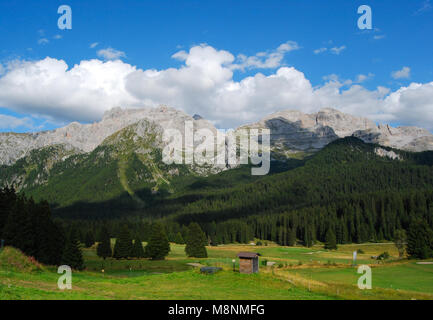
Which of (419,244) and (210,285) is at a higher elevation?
(210,285)

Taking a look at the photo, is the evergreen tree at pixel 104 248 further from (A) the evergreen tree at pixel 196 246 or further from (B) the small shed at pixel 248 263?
(B) the small shed at pixel 248 263

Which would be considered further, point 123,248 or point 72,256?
point 123,248

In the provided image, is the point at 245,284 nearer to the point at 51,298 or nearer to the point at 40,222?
the point at 51,298

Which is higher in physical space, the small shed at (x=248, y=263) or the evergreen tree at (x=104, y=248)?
the small shed at (x=248, y=263)

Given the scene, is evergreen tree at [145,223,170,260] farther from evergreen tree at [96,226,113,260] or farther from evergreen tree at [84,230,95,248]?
evergreen tree at [84,230,95,248]

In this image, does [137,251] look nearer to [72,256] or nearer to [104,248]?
[104,248]

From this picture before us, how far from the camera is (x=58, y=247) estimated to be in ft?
227

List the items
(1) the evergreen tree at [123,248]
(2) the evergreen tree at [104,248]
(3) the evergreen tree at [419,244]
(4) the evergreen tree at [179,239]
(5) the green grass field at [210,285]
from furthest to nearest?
1. (4) the evergreen tree at [179,239]
2. (2) the evergreen tree at [104,248]
3. (1) the evergreen tree at [123,248]
4. (3) the evergreen tree at [419,244]
5. (5) the green grass field at [210,285]

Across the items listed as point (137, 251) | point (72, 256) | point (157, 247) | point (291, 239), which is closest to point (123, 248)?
point (137, 251)

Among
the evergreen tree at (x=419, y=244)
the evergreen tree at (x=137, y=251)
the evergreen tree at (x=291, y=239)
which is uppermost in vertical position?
the evergreen tree at (x=419, y=244)

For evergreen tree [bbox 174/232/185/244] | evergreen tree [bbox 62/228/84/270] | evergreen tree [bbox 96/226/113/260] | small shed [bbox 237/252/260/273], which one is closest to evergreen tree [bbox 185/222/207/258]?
evergreen tree [bbox 96/226/113/260]

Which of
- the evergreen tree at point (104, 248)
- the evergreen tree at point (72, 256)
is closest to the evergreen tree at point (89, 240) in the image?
the evergreen tree at point (104, 248)

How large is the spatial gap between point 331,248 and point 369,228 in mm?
31542
